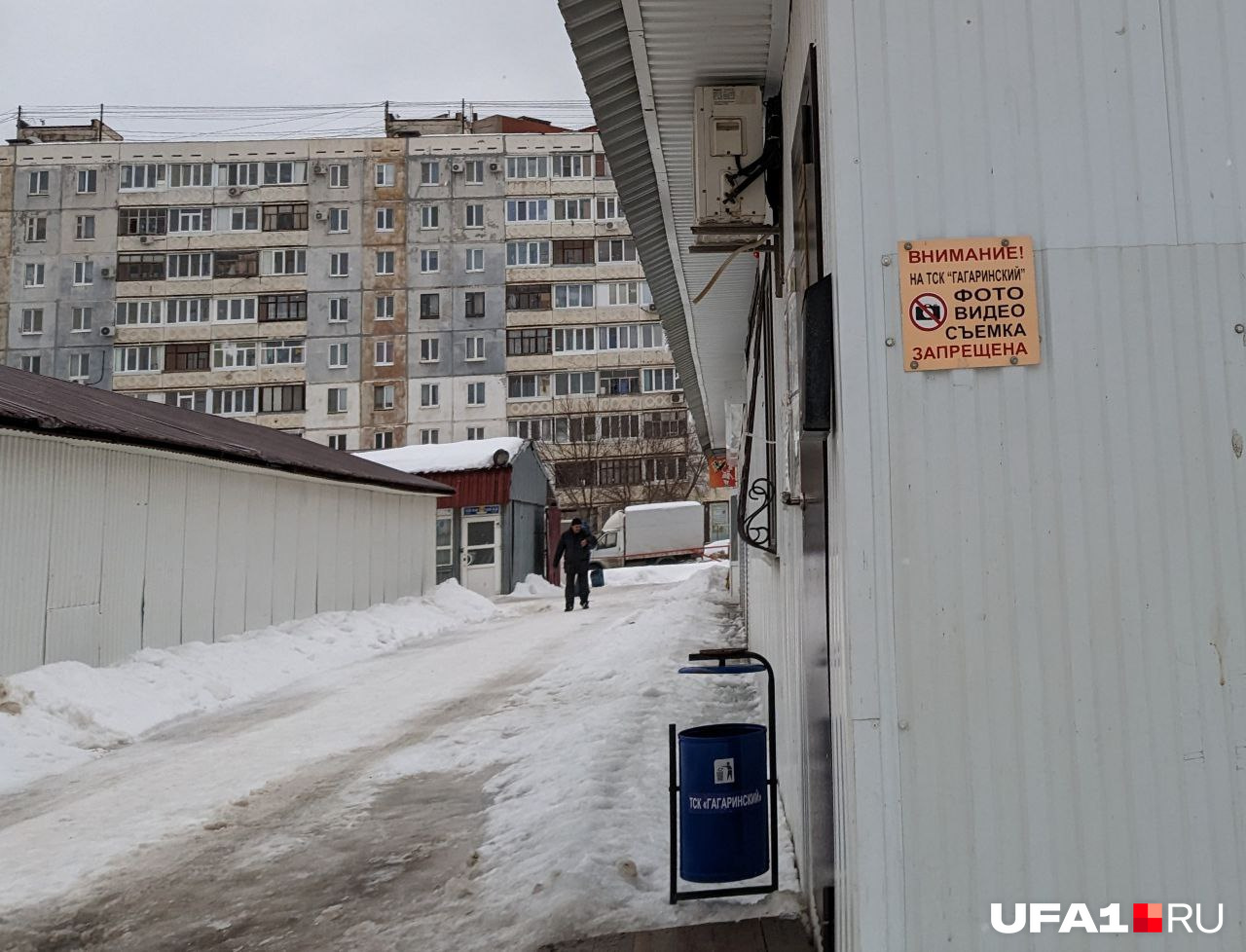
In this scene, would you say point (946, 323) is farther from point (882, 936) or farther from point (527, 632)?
point (527, 632)

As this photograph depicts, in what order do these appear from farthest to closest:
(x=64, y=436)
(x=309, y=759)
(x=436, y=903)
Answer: (x=64, y=436) → (x=309, y=759) → (x=436, y=903)

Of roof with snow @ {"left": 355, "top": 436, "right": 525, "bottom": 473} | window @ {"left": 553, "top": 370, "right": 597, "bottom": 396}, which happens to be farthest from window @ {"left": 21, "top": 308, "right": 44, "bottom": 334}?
roof with snow @ {"left": 355, "top": 436, "right": 525, "bottom": 473}

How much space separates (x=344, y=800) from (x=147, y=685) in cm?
482

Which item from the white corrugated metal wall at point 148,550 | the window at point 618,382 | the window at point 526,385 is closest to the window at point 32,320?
the window at point 526,385

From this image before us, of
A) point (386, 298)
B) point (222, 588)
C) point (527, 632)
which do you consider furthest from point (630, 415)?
point (222, 588)

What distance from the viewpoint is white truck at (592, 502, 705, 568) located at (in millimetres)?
36781

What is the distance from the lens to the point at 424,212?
46.8 metres

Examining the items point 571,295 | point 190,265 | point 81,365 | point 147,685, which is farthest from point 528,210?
point 147,685

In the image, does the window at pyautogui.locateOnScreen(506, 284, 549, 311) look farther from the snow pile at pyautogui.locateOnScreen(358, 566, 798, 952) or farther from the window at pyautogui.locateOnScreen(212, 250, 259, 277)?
the snow pile at pyautogui.locateOnScreen(358, 566, 798, 952)

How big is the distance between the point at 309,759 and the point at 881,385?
5.91 m

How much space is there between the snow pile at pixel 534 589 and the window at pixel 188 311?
29103 millimetres

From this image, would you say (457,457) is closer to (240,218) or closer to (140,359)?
(240,218)

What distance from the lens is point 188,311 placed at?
4641 cm

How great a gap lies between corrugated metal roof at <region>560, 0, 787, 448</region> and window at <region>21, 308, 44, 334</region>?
5059 centimetres
